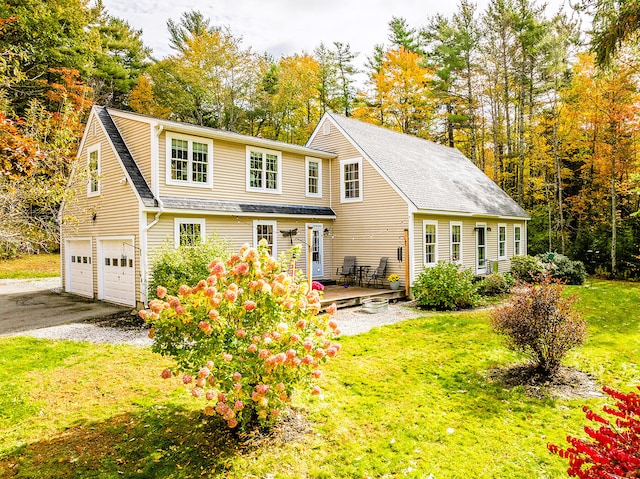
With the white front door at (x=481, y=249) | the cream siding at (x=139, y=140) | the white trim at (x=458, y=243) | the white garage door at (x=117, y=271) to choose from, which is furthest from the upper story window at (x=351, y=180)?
the white garage door at (x=117, y=271)

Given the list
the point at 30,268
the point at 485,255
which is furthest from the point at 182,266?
the point at 30,268

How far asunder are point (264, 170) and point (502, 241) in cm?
1259

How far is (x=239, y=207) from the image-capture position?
13.1 meters

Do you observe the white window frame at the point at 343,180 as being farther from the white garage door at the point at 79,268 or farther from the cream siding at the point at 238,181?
the white garage door at the point at 79,268

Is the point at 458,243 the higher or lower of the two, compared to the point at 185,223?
lower

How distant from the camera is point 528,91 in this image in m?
25.9

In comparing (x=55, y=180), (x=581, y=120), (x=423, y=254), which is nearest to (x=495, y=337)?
(x=423, y=254)

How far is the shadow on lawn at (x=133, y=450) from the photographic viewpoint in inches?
154

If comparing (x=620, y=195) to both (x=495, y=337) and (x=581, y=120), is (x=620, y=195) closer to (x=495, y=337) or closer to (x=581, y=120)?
(x=581, y=120)

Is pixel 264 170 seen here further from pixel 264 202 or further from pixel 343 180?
pixel 343 180

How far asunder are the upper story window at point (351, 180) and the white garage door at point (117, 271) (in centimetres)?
833

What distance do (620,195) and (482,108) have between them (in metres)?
11.1

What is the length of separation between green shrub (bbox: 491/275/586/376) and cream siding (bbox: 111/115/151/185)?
10259 mm

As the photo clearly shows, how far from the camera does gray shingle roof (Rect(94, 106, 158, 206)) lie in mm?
11169
